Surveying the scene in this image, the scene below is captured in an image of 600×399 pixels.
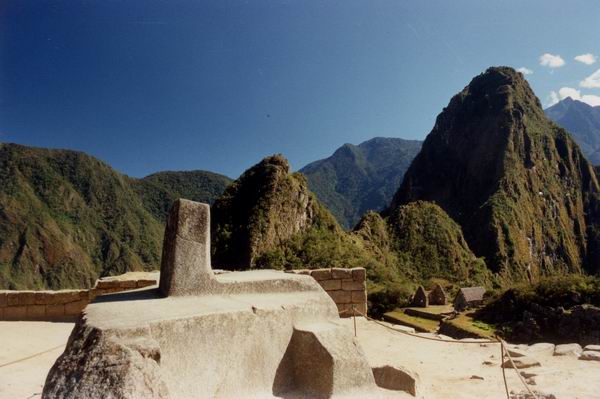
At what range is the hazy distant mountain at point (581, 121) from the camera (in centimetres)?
13950

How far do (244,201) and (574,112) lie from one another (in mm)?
164091

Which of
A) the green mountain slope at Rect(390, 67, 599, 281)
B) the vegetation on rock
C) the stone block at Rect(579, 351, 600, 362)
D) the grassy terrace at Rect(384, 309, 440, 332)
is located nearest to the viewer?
the stone block at Rect(579, 351, 600, 362)

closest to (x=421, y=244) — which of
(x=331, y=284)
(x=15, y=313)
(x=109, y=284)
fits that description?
(x=331, y=284)

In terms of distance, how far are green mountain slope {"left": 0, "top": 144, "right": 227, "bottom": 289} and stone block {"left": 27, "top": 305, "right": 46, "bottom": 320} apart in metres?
49.4

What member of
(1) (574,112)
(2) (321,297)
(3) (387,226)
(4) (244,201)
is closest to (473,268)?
(3) (387,226)

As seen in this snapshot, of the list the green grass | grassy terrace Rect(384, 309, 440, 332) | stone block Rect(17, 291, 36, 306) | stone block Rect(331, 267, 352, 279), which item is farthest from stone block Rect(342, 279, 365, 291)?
the green grass

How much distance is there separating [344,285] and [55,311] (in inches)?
→ 256

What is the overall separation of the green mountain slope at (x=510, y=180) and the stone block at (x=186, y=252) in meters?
69.4

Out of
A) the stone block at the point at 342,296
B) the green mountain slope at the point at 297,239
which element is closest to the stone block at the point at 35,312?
the stone block at the point at 342,296

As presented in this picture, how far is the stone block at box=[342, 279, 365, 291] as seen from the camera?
31.3ft

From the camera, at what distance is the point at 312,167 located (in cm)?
12625

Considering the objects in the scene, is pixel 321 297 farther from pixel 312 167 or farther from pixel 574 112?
pixel 574 112

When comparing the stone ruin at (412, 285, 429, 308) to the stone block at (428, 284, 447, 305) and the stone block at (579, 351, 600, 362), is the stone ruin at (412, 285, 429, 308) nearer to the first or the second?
the stone block at (428, 284, 447, 305)

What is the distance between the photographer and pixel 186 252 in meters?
4.23
